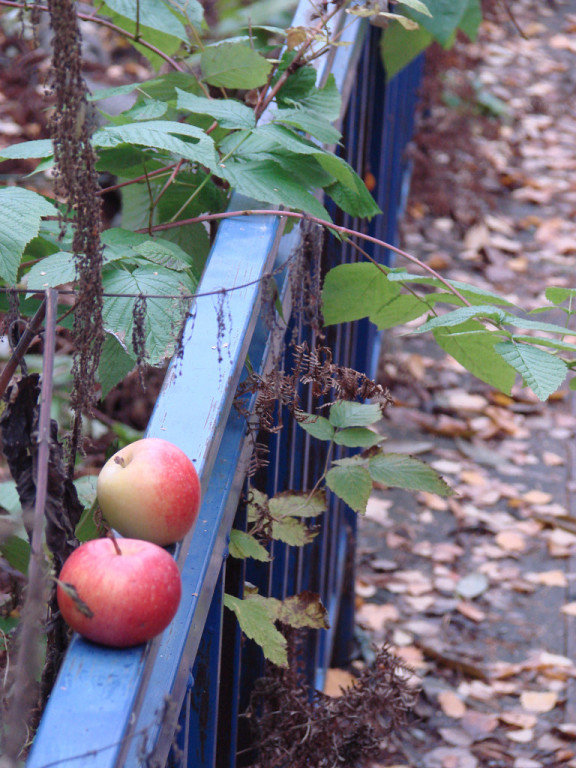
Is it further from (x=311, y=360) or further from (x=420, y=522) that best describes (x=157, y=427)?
(x=420, y=522)

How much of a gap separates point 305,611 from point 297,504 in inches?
6.6

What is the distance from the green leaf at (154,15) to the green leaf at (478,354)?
0.66 meters

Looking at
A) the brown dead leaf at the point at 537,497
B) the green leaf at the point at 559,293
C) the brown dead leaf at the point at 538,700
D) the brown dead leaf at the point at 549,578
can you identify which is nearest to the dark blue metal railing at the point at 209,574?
the green leaf at the point at 559,293

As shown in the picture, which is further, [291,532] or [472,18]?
[472,18]

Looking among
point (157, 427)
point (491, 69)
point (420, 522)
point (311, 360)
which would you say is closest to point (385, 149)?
point (420, 522)

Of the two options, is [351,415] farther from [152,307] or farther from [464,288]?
[152,307]

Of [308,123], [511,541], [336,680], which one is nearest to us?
[308,123]

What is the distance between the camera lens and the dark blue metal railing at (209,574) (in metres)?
0.72

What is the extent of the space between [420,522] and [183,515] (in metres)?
2.53

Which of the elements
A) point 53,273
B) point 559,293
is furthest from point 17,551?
point 559,293

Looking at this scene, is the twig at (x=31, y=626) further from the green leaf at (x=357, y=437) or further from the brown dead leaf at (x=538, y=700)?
the brown dead leaf at (x=538, y=700)

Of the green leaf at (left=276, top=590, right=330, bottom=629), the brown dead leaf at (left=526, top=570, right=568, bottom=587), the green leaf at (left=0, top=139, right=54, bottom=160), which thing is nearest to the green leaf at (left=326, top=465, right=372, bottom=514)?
the green leaf at (left=276, top=590, right=330, bottom=629)

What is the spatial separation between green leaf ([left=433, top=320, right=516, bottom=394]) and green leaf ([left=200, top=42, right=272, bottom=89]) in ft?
1.65

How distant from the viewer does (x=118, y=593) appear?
30.4 inches
